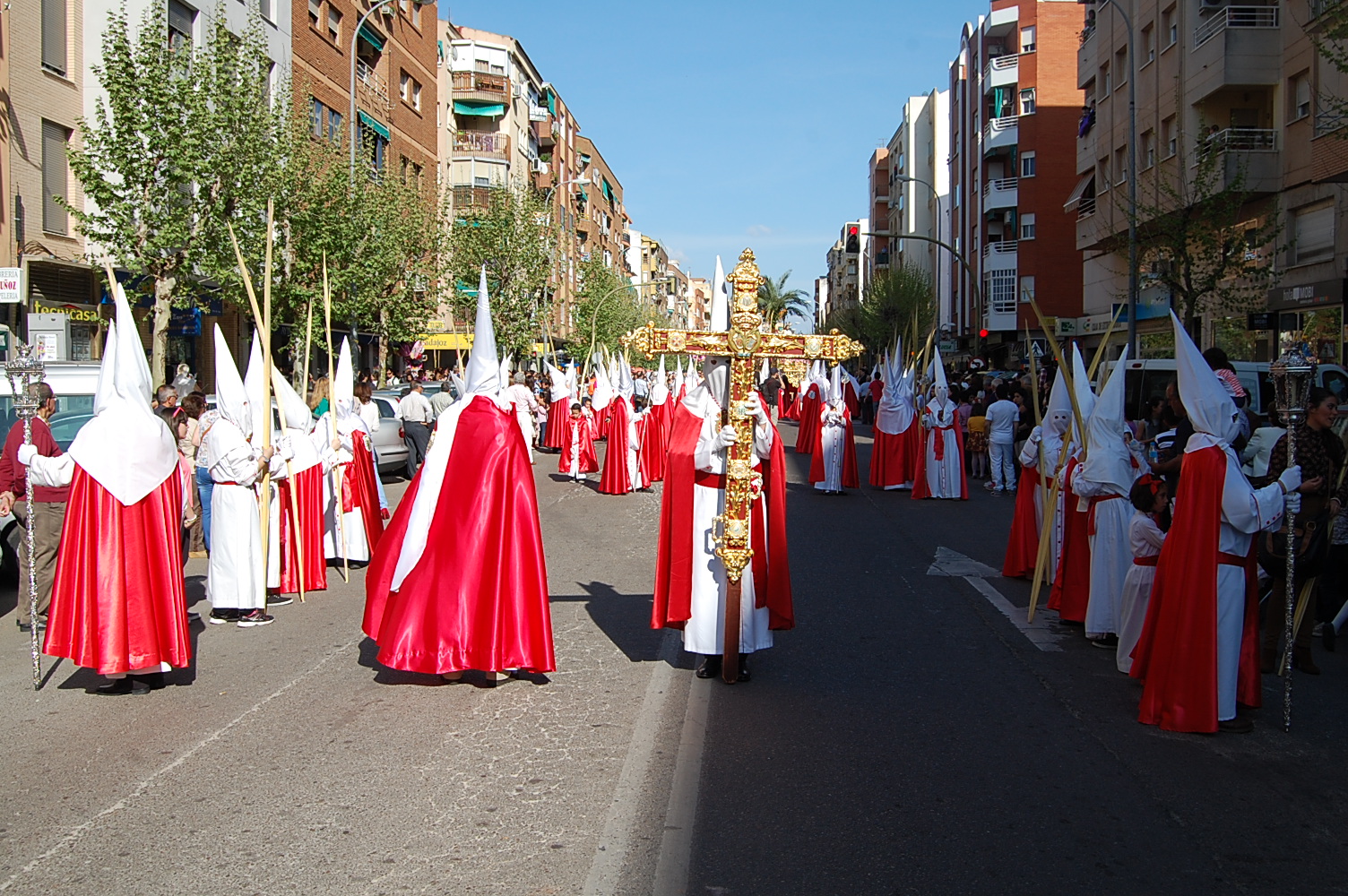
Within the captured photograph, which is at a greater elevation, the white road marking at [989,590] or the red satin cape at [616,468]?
the red satin cape at [616,468]

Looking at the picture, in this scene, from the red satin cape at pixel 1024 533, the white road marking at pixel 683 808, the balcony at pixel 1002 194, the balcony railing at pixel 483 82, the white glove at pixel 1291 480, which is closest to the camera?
the white road marking at pixel 683 808

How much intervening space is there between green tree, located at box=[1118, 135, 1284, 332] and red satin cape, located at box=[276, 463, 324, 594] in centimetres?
1767

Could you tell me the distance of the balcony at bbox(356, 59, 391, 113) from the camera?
39.0 meters

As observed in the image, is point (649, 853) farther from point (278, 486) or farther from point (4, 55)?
point (4, 55)

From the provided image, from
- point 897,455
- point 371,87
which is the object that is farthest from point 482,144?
point 897,455

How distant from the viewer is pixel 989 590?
10258 millimetres

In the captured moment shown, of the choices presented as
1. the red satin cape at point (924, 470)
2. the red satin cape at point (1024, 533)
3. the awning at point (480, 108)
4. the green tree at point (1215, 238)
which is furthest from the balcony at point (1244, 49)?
the awning at point (480, 108)

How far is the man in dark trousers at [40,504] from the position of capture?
8352 millimetres

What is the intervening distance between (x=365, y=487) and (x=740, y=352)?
20.3 feet

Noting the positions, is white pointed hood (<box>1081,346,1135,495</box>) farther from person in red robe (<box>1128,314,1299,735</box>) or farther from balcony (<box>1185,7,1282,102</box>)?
balcony (<box>1185,7,1282,102</box>)

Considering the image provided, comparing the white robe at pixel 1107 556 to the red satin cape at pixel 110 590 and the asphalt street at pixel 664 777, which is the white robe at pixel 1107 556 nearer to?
the asphalt street at pixel 664 777

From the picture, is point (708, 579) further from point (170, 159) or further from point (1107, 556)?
point (170, 159)

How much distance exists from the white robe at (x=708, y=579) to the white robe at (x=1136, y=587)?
2.23m

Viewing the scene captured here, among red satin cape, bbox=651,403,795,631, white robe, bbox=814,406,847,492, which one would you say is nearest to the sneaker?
red satin cape, bbox=651,403,795,631
